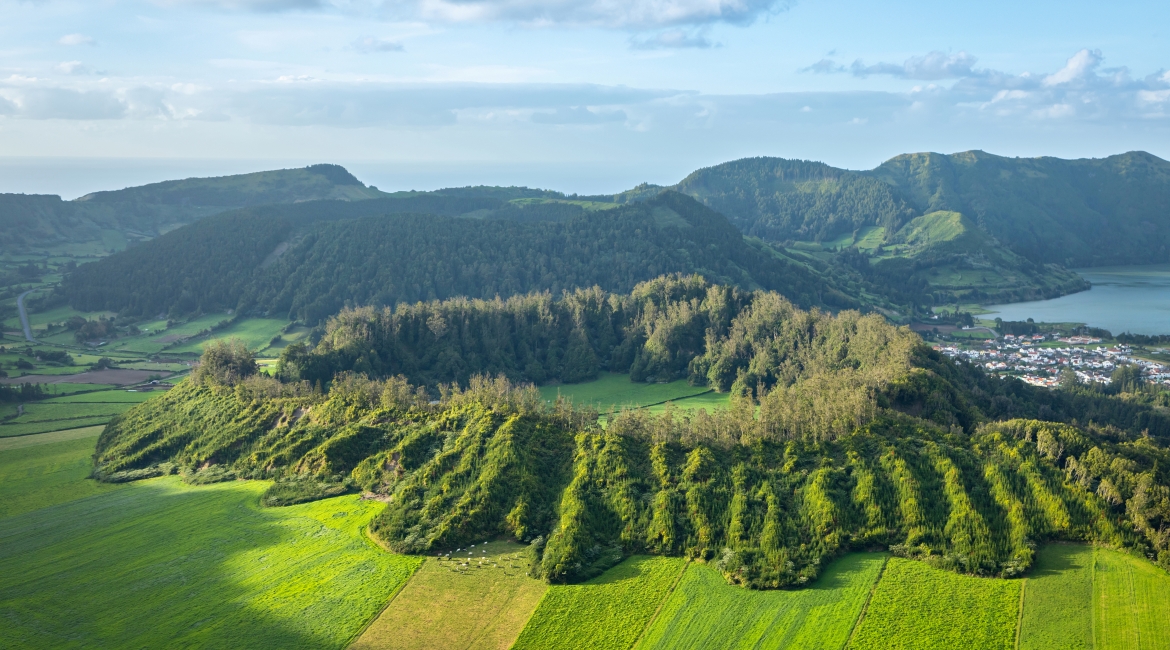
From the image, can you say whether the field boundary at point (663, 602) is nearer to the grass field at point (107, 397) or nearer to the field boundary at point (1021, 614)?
the field boundary at point (1021, 614)

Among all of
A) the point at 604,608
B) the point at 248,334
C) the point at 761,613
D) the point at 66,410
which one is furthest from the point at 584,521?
the point at 248,334

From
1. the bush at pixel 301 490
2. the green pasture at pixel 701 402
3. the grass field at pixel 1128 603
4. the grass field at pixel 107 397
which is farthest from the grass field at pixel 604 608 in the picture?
the grass field at pixel 107 397

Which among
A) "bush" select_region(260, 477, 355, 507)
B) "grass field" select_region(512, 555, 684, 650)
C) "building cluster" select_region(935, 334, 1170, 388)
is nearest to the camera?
"grass field" select_region(512, 555, 684, 650)

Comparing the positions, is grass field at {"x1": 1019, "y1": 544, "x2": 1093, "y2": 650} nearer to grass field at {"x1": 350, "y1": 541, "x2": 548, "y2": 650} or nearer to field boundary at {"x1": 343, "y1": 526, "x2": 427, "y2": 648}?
grass field at {"x1": 350, "y1": 541, "x2": 548, "y2": 650}

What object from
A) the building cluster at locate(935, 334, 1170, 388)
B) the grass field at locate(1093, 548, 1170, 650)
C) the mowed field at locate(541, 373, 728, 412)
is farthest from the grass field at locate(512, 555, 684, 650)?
the building cluster at locate(935, 334, 1170, 388)

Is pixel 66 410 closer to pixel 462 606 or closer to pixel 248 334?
pixel 248 334

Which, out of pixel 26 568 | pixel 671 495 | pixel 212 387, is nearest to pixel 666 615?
pixel 671 495

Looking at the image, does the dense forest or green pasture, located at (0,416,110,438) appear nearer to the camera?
the dense forest

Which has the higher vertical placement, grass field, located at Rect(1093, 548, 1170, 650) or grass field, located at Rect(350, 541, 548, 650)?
grass field, located at Rect(1093, 548, 1170, 650)
